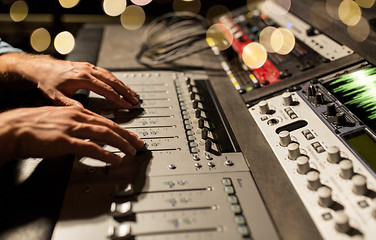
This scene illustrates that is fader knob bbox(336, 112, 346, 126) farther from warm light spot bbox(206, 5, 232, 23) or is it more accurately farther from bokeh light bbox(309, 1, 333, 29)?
warm light spot bbox(206, 5, 232, 23)

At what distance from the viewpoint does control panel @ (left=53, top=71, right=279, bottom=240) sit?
0.73 metres

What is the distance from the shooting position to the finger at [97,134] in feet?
2.82

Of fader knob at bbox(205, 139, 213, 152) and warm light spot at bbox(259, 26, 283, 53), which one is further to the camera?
warm light spot at bbox(259, 26, 283, 53)

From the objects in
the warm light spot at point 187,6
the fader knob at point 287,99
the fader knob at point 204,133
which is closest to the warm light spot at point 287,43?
the fader knob at point 287,99

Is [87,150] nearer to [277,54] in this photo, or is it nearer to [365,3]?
[277,54]

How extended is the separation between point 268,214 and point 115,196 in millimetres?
355

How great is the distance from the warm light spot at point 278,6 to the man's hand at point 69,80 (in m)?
0.84

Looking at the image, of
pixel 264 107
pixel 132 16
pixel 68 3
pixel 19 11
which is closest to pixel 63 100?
pixel 264 107

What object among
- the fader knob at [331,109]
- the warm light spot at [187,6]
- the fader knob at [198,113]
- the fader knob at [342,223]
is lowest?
the fader knob at [342,223]

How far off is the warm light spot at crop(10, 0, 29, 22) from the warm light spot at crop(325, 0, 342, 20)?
2.72 m

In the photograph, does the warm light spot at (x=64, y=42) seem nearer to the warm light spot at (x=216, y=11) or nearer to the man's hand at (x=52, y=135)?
the warm light spot at (x=216, y=11)

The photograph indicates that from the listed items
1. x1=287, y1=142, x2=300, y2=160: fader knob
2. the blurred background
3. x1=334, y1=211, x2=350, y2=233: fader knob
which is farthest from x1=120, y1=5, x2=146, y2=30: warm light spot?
x1=334, y1=211, x2=350, y2=233: fader knob

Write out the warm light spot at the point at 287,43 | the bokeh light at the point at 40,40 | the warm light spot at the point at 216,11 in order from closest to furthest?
the warm light spot at the point at 287,43 → the warm light spot at the point at 216,11 → the bokeh light at the point at 40,40

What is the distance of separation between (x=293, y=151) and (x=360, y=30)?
1.67 ft
